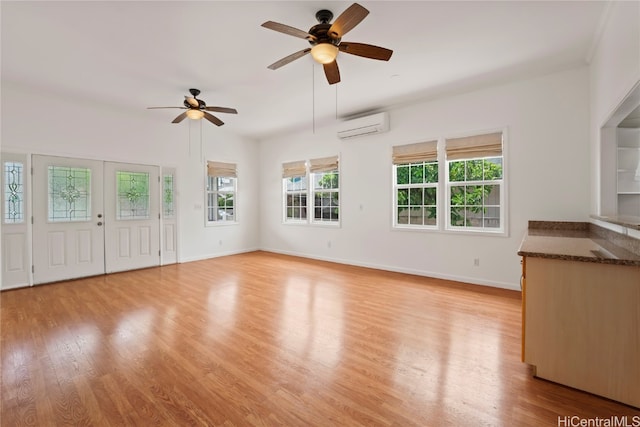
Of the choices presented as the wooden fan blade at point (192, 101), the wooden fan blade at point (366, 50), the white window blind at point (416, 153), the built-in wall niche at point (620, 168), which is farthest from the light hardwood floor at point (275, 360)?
the wooden fan blade at point (192, 101)

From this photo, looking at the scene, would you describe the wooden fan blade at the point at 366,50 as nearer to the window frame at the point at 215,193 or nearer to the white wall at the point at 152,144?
the white wall at the point at 152,144

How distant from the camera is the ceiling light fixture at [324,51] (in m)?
2.55

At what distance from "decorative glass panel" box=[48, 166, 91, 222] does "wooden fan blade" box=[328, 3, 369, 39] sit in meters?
4.88

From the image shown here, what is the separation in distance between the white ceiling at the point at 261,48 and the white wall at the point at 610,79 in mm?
230

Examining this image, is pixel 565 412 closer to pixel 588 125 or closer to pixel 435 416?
pixel 435 416

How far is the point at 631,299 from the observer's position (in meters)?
1.72

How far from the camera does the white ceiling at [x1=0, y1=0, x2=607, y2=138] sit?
2.55 m

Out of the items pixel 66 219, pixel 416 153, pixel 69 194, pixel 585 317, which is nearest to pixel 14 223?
pixel 66 219

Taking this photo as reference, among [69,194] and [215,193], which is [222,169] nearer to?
[215,193]

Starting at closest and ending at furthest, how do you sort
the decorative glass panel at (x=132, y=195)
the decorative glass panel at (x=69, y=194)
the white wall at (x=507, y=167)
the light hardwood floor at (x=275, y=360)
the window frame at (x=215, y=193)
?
the light hardwood floor at (x=275, y=360)
the white wall at (x=507, y=167)
the decorative glass panel at (x=69, y=194)
the decorative glass panel at (x=132, y=195)
the window frame at (x=215, y=193)

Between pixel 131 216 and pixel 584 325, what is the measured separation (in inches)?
253

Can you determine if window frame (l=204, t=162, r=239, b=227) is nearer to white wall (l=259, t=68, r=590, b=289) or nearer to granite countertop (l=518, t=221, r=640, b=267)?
white wall (l=259, t=68, r=590, b=289)

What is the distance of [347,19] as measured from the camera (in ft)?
7.35

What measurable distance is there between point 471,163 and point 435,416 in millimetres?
3834
